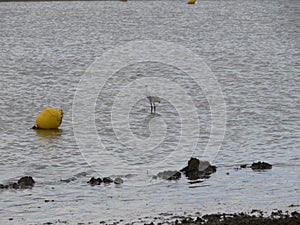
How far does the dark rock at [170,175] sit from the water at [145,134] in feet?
0.80

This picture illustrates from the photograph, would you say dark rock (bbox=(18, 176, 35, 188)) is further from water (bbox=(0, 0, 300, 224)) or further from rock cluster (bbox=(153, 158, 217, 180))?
rock cluster (bbox=(153, 158, 217, 180))

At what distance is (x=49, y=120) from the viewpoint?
19.2m

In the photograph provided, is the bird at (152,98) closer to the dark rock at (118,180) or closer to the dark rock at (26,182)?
the dark rock at (118,180)

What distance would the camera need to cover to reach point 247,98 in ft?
80.3

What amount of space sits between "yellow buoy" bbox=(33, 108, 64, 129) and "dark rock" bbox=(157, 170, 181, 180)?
568 centimetres

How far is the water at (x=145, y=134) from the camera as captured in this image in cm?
1230

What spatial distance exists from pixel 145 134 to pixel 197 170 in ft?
15.6

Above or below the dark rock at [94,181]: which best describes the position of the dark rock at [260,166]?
above

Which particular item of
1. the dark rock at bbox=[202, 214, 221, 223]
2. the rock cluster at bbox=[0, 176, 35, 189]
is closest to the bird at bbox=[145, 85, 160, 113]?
the rock cluster at bbox=[0, 176, 35, 189]

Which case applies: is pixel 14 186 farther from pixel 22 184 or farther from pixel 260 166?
pixel 260 166

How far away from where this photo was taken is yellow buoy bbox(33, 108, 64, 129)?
1917 centimetres

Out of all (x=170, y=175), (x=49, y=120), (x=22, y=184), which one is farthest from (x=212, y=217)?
(x=49, y=120)

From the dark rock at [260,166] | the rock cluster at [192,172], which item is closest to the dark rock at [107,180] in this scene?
the rock cluster at [192,172]

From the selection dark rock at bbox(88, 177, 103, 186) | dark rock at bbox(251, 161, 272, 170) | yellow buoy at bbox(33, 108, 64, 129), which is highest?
yellow buoy at bbox(33, 108, 64, 129)
